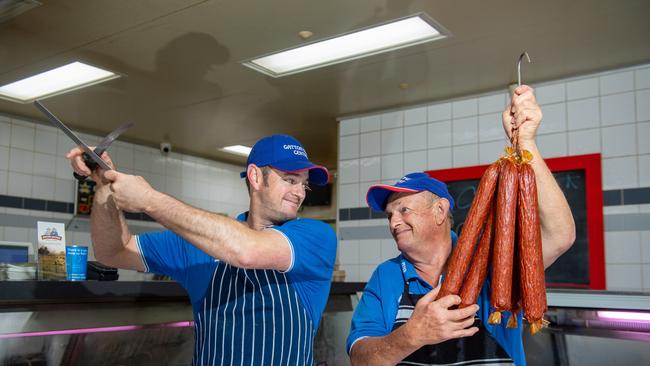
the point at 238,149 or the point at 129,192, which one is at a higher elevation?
the point at 238,149

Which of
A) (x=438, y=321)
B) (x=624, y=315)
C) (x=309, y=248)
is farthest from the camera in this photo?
(x=624, y=315)

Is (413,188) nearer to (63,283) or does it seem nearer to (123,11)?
(63,283)

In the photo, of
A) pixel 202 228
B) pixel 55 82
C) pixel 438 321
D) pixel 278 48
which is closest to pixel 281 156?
pixel 202 228

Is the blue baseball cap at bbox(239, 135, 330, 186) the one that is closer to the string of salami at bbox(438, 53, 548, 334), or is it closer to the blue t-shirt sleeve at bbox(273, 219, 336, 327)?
the blue t-shirt sleeve at bbox(273, 219, 336, 327)

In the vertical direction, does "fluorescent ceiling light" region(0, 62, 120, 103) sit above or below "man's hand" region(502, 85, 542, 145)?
above

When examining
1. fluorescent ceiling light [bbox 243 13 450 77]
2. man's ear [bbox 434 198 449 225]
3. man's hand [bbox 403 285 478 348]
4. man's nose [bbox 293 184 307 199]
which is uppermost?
fluorescent ceiling light [bbox 243 13 450 77]

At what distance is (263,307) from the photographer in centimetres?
204

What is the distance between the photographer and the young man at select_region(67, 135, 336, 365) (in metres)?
1.94

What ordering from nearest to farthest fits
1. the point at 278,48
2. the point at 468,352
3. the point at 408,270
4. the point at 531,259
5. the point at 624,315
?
the point at 531,259 < the point at 468,352 < the point at 408,270 < the point at 624,315 < the point at 278,48

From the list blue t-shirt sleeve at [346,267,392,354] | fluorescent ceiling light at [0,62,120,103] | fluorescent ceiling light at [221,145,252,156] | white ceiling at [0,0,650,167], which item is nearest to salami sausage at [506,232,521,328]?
blue t-shirt sleeve at [346,267,392,354]

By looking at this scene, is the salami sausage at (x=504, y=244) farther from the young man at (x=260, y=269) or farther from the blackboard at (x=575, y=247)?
the blackboard at (x=575, y=247)

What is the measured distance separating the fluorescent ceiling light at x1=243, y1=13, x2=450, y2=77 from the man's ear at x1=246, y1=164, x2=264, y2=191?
2.79 m

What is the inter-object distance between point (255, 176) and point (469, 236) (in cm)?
96

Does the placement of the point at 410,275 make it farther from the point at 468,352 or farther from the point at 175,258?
the point at 175,258
